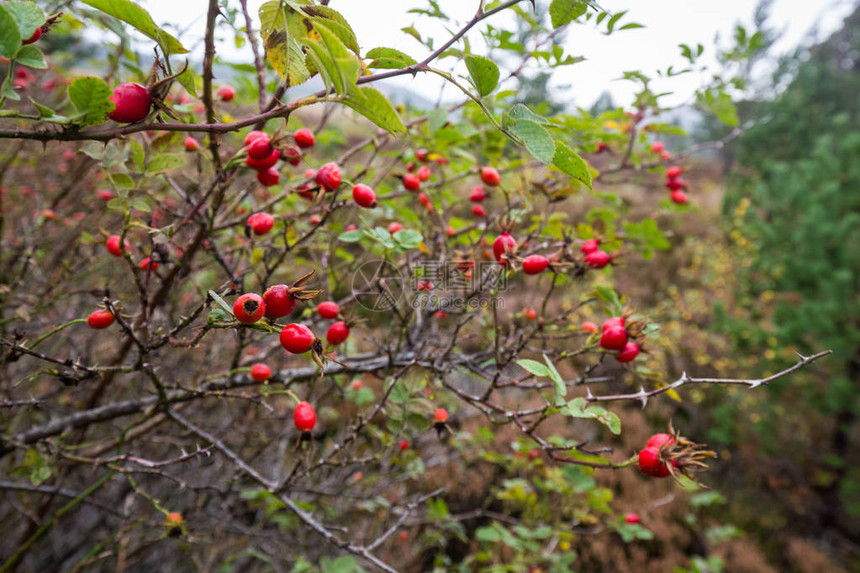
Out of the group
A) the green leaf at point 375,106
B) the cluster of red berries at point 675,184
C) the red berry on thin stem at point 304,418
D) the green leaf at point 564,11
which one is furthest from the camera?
the cluster of red berries at point 675,184

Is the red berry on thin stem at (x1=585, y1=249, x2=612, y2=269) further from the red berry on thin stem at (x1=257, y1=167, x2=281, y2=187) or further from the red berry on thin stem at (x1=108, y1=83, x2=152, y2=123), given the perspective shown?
the red berry on thin stem at (x1=108, y1=83, x2=152, y2=123)

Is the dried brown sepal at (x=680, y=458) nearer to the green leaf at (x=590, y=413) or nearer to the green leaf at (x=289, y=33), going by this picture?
the green leaf at (x=590, y=413)

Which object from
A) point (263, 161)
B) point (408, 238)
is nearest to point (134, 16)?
point (263, 161)

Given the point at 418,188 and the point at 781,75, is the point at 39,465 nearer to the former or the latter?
the point at 418,188

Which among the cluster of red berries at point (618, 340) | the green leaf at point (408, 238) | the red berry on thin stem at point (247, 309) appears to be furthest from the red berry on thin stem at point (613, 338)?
the red berry on thin stem at point (247, 309)

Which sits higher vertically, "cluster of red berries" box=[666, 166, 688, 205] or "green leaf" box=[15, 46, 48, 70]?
"green leaf" box=[15, 46, 48, 70]

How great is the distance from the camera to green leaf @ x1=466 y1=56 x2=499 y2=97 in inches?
24.4

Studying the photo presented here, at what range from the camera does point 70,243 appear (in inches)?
92.4

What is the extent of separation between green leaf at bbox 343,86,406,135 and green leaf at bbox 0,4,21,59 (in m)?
0.43

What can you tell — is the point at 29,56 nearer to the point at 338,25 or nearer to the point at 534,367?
the point at 338,25

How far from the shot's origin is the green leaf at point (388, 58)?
2.20ft

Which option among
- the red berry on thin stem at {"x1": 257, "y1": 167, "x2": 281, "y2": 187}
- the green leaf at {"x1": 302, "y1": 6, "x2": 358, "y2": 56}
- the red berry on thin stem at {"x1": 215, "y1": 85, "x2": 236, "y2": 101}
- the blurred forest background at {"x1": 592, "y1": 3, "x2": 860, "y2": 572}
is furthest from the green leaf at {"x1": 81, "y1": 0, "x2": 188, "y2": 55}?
the blurred forest background at {"x1": 592, "y1": 3, "x2": 860, "y2": 572}

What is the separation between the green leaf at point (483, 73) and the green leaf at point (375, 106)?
16 cm

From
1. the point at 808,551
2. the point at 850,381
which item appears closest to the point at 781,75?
the point at 850,381
